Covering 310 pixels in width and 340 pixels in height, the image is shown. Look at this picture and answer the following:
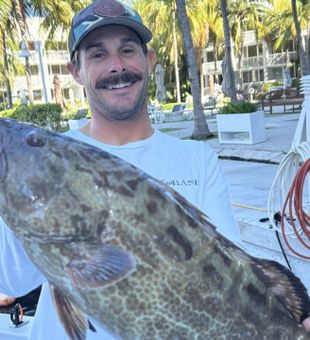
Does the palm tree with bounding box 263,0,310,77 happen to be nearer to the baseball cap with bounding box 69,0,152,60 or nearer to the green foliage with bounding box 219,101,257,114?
the green foliage with bounding box 219,101,257,114

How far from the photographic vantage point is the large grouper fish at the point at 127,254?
57.7 inches

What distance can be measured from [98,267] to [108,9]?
1.37 meters

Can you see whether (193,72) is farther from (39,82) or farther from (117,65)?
(39,82)

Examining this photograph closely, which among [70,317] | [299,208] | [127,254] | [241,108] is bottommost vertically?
[299,208]

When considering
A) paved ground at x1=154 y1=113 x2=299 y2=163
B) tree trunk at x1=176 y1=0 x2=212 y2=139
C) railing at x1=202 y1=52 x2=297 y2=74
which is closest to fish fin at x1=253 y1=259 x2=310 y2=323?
paved ground at x1=154 y1=113 x2=299 y2=163

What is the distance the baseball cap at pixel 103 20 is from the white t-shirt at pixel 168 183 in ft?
1.54

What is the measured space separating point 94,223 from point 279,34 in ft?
170

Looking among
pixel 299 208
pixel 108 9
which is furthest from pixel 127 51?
pixel 299 208

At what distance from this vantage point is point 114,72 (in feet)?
7.44

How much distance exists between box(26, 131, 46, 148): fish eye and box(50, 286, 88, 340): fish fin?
0.47 m

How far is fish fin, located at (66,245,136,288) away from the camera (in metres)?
1.43

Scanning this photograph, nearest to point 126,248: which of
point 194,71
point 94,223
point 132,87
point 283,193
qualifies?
point 94,223

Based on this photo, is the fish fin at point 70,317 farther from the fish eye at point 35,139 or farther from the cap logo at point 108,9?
the cap logo at point 108,9

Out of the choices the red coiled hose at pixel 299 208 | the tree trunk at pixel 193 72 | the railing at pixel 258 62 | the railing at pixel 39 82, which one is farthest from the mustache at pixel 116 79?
the railing at pixel 39 82
